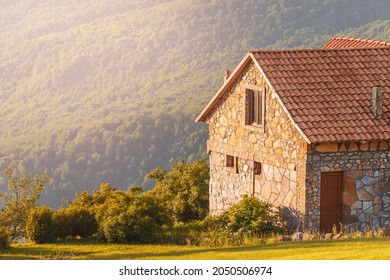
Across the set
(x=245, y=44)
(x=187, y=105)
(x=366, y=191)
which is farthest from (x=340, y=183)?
(x=245, y=44)

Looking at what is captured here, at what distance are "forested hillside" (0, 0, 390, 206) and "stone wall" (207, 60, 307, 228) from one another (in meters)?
55.2

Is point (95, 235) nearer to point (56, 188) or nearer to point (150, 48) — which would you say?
point (56, 188)

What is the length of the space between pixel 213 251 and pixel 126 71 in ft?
372

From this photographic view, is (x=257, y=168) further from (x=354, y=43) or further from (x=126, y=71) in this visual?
(x=126, y=71)

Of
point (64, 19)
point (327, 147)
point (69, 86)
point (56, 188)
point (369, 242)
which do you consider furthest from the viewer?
point (64, 19)

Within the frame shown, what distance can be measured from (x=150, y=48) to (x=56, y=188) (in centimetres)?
4202

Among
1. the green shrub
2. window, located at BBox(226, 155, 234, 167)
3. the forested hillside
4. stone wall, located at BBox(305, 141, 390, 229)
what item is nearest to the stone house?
stone wall, located at BBox(305, 141, 390, 229)

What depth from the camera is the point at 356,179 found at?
32.0 metres

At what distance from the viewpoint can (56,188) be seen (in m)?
103

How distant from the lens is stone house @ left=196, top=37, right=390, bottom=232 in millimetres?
31625

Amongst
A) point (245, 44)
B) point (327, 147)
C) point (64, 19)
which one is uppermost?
point (64, 19)

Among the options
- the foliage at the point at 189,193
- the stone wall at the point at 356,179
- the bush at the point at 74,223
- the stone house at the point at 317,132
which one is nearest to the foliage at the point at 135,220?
the bush at the point at 74,223

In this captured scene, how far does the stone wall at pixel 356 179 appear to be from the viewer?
104 ft

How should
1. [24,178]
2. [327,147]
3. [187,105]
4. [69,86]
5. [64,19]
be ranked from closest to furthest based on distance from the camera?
[327,147], [24,178], [187,105], [69,86], [64,19]
